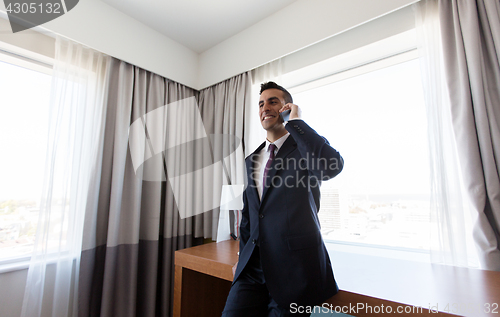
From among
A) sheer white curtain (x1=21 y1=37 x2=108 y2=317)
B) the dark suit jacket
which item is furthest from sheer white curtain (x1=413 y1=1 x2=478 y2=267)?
sheer white curtain (x1=21 y1=37 x2=108 y2=317)

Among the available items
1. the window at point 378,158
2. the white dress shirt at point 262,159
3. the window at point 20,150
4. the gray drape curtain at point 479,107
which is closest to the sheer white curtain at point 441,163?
the gray drape curtain at point 479,107

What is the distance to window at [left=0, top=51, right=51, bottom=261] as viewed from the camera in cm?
168

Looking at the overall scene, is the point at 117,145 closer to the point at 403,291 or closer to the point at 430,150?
the point at 403,291

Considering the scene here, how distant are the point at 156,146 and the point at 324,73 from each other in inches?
65.1

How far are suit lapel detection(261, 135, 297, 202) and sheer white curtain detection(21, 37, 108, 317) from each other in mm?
1498

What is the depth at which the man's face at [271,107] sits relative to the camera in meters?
1.23

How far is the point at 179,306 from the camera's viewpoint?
160cm

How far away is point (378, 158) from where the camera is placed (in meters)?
1.88

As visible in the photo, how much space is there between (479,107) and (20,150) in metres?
2.89

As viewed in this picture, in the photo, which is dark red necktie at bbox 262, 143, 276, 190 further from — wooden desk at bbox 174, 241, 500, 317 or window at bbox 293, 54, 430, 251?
window at bbox 293, 54, 430, 251

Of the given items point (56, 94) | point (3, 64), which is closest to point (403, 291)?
point (56, 94)

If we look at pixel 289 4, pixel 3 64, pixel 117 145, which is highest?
pixel 289 4

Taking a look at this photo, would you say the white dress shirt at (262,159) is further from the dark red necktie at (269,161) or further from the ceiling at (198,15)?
the ceiling at (198,15)

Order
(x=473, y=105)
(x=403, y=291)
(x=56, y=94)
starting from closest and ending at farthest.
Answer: (x=403, y=291) < (x=473, y=105) < (x=56, y=94)
